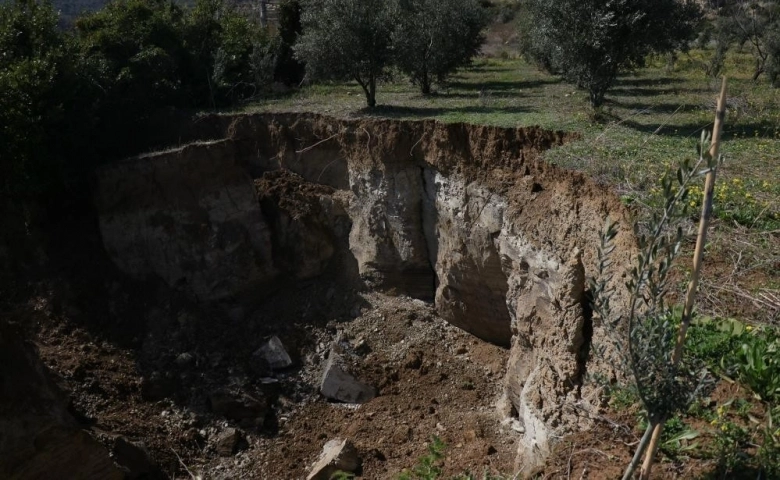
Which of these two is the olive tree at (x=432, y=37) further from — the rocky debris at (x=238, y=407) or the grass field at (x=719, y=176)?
the rocky debris at (x=238, y=407)

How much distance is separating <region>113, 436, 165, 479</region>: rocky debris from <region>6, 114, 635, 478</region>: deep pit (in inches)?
11.7

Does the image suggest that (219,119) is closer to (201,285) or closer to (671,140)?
(201,285)

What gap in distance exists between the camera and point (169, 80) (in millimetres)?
15906

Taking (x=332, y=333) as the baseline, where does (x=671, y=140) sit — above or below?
above

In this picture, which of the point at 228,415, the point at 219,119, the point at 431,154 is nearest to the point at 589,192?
the point at 431,154

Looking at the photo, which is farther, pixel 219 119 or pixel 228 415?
pixel 219 119

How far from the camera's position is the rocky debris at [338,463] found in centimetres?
931

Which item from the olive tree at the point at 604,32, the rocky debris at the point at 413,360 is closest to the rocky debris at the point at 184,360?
the rocky debris at the point at 413,360

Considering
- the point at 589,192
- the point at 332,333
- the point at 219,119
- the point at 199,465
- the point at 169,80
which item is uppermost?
the point at 169,80

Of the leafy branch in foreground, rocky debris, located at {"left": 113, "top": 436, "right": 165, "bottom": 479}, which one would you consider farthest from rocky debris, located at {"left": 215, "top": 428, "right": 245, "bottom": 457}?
the leafy branch in foreground

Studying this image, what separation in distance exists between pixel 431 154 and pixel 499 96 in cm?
555

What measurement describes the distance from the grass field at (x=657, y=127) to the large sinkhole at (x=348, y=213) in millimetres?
928

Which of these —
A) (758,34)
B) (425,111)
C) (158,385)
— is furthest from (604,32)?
(758,34)

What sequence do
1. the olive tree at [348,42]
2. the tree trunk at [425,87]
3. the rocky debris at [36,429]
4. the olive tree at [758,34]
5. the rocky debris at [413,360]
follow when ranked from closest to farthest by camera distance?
the rocky debris at [36,429] < the rocky debris at [413,360] < the olive tree at [348,42] < the tree trunk at [425,87] < the olive tree at [758,34]
